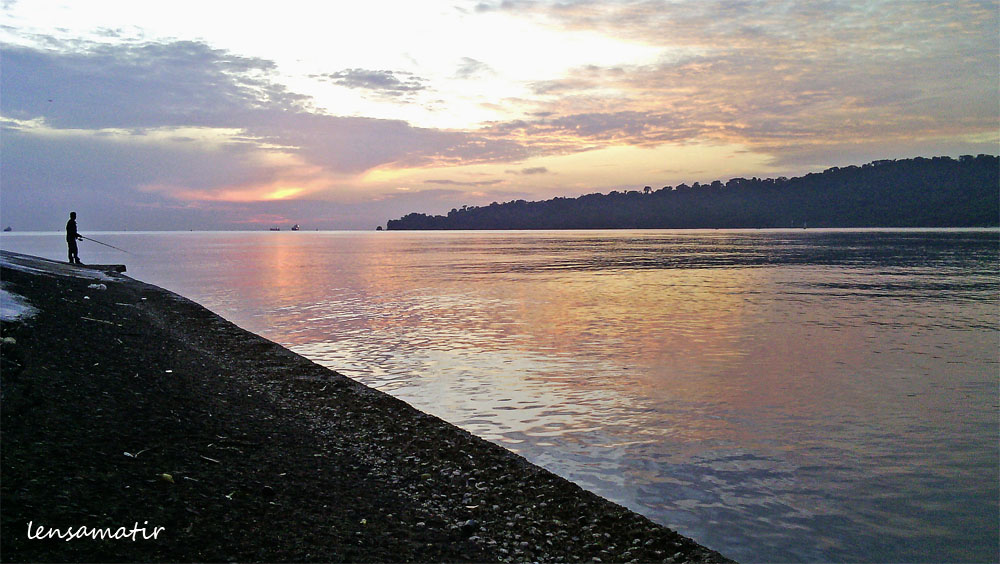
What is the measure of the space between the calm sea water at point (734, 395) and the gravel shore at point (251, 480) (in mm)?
1626

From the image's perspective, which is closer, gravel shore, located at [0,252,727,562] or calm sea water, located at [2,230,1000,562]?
gravel shore, located at [0,252,727,562]

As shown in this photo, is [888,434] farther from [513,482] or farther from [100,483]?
[100,483]

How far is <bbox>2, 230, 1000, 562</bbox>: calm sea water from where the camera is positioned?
946 centimetres

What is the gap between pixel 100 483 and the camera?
7129mm

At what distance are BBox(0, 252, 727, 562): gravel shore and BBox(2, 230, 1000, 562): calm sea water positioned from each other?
1.63 meters

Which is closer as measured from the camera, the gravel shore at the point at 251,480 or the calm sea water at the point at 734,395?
the gravel shore at the point at 251,480

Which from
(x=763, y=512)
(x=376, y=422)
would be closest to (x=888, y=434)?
(x=763, y=512)

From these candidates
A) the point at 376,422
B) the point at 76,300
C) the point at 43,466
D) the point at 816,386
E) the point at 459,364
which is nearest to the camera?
the point at 43,466

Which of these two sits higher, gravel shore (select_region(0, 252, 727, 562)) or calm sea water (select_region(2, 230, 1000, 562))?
gravel shore (select_region(0, 252, 727, 562))

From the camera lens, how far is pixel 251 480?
839 centimetres

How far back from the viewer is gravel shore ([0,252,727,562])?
6422 millimetres

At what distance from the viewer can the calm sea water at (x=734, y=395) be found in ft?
31.0

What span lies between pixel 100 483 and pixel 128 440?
1799 millimetres

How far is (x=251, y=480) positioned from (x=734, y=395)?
497 inches
